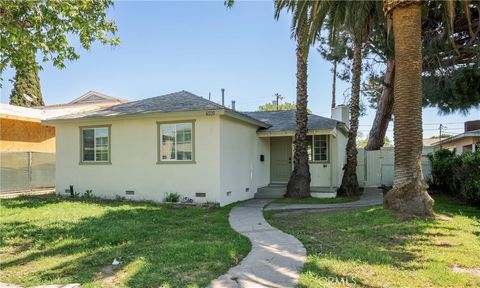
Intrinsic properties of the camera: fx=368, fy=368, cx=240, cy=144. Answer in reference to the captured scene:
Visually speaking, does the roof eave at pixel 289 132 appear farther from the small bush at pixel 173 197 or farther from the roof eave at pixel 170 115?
the small bush at pixel 173 197

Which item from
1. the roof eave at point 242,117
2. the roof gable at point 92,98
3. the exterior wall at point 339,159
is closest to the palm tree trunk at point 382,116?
the exterior wall at point 339,159

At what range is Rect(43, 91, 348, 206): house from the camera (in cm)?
1179

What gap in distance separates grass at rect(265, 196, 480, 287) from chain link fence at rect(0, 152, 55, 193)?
11718 millimetres

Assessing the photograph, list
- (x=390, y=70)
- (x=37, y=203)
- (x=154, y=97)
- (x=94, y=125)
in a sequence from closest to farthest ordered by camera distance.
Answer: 1. (x=37, y=203)
2. (x=94, y=125)
3. (x=154, y=97)
4. (x=390, y=70)

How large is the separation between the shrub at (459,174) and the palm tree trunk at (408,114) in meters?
3.22

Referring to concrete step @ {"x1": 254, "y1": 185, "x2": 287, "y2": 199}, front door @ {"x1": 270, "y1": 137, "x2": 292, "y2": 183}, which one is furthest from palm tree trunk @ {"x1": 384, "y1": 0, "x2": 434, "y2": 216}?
front door @ {"x1": 270, "y1": 137, "x2": 292, "y2": 183}

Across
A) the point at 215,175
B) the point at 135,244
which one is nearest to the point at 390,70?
the point at 215,175

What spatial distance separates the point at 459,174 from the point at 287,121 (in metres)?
6.89

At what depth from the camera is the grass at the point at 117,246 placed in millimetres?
4973

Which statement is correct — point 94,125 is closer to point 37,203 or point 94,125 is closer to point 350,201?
point 37,203

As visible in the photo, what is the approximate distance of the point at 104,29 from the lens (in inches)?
435

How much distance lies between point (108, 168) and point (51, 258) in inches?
306

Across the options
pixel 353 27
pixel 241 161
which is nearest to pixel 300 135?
pixel 241 161

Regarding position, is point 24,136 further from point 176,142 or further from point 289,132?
point 289,132
